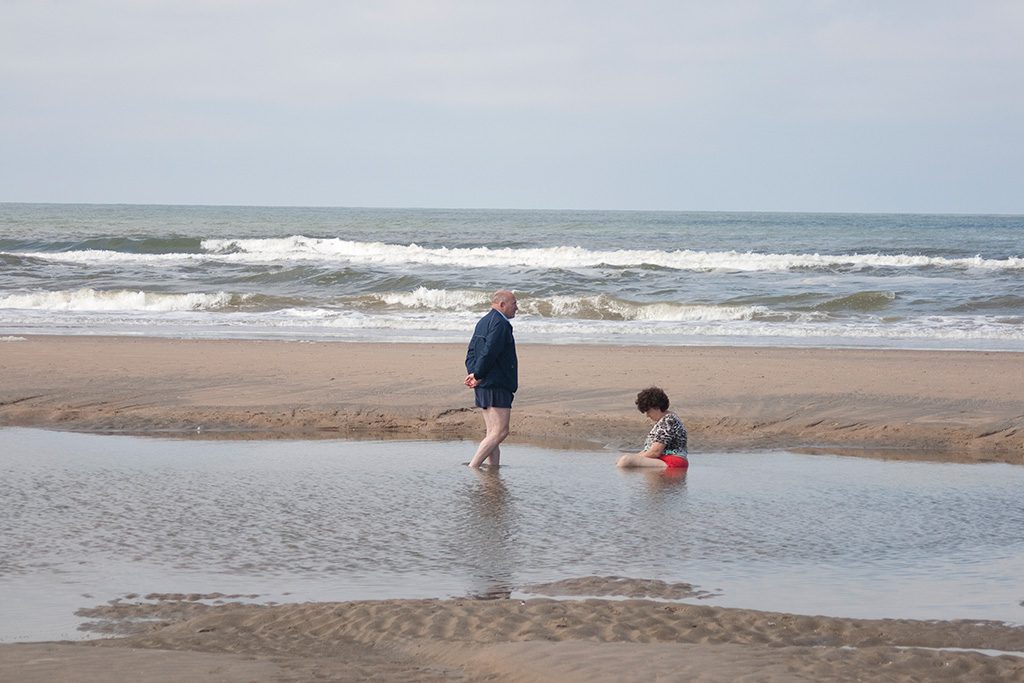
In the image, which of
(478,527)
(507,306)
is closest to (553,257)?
(507,306)

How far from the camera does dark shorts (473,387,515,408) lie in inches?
363

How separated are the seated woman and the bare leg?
1030 millimetres

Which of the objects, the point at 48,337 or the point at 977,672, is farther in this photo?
the point at 48,337

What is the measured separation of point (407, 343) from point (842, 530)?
11238 mm

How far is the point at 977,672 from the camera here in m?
4.43

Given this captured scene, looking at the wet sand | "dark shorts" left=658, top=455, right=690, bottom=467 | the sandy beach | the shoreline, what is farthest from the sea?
the wet sand

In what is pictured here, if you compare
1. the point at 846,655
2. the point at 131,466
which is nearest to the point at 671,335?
the point at 131,466

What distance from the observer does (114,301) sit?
25906 millimetres

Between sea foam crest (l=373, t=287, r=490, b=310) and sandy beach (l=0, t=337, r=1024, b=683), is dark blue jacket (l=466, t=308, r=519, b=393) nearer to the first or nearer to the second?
sandy beach (l=0, t=337, r=1024, b=683)

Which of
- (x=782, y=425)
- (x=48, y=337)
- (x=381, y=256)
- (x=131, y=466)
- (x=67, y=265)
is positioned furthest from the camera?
(x=381, y=256)

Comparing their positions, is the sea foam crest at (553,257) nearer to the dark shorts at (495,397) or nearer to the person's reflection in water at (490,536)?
the dark shorts at (495,397)

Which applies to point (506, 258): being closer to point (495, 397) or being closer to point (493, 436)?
point (495, 397)

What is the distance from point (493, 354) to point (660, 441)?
1.62 meters

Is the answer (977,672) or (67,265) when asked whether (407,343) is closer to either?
(977,672)
